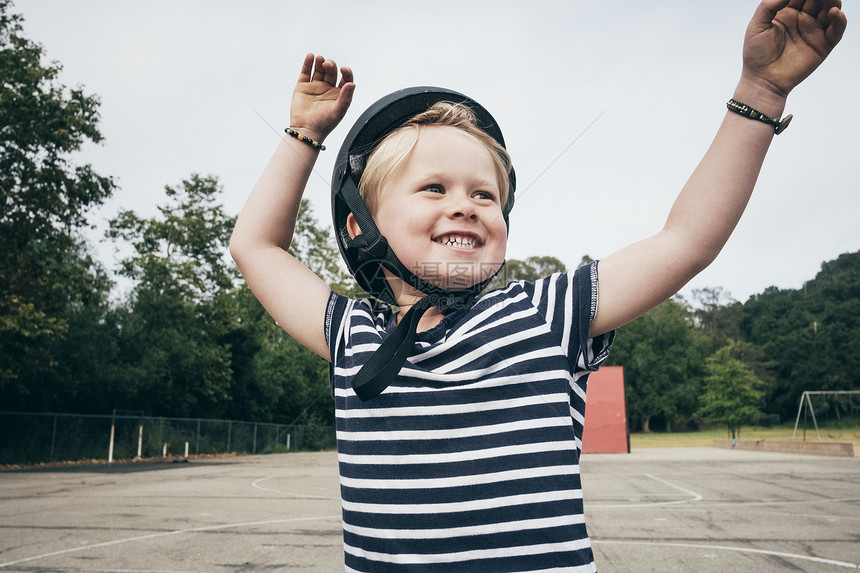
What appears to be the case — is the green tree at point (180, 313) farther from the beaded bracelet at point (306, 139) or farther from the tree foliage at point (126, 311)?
the beaded bracelet at point (306, 139)

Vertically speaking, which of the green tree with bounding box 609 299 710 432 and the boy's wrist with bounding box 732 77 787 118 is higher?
the green tree with bounding box 609 299 710 432

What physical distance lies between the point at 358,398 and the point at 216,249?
113ft

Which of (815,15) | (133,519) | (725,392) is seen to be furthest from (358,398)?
(725,392)

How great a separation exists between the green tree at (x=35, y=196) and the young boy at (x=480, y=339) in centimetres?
1943

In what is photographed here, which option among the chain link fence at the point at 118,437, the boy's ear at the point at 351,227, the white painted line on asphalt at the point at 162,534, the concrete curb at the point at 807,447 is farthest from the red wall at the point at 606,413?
the boy's ear at the point at 351,227

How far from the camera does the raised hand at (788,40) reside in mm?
1224

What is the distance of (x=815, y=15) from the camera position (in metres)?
1.23

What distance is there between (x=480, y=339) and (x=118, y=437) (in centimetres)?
2814

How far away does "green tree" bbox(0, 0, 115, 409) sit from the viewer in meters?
18.4

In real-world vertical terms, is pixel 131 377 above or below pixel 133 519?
above

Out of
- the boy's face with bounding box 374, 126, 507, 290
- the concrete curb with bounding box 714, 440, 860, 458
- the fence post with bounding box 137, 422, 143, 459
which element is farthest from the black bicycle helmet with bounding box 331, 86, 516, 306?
the concrete curb with bounding box 714, 440, 860, 458

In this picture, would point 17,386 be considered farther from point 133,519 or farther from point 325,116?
point 325,116

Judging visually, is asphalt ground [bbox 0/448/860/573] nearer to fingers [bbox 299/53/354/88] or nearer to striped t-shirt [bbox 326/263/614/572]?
striped t-shirt [bbox 326/263/614/572]

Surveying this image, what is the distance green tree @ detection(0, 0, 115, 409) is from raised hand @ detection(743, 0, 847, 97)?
20.1 m
